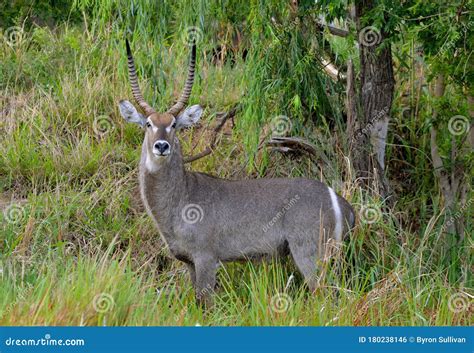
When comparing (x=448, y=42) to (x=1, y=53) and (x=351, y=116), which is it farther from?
(x=1, y=53)

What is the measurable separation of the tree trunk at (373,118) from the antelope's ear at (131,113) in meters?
2.36

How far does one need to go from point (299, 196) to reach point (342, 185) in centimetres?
121

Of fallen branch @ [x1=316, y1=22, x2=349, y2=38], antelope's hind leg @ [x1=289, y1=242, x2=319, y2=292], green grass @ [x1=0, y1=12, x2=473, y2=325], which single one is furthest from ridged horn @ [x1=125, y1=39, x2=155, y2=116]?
fallen branch @ [x1=316, y1=22, x2=349, y2=38]

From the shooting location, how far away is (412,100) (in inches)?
A: 432

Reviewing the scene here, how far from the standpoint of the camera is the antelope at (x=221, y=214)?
821 cm

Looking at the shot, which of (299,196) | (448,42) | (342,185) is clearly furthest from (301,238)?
(448,42)

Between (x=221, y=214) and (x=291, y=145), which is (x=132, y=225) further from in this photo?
(x=291, y=145)

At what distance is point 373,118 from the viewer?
9.53 meters

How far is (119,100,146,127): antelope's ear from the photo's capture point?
828 centimetres

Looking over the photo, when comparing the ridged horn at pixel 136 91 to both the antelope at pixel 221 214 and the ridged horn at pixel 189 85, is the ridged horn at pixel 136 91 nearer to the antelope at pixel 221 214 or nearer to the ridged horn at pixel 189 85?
the antelope at pixel 221 214

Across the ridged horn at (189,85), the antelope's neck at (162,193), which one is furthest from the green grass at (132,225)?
the ridged horn at (189,85)

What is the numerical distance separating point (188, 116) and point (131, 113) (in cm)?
49


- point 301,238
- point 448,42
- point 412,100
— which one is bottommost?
point 301,238

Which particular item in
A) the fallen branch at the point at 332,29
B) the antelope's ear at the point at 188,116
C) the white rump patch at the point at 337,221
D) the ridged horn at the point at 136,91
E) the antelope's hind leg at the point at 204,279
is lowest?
the antelope's hind leg at the point at 204,279
